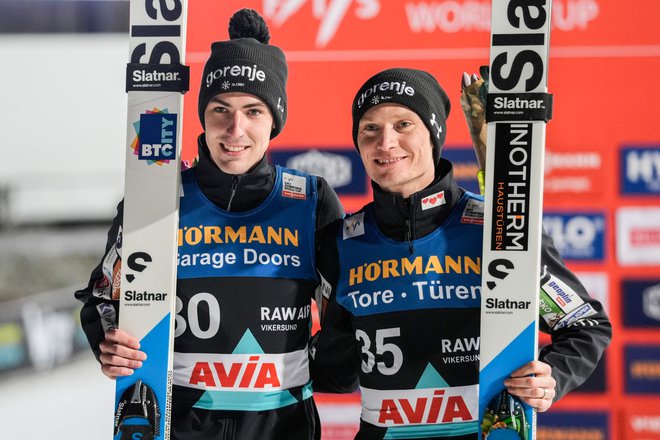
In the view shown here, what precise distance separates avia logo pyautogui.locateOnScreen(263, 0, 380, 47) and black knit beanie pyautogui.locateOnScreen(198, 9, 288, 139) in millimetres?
1469

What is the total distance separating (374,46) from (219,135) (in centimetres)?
175

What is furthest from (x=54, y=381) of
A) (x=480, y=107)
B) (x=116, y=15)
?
(x=480, y=107)

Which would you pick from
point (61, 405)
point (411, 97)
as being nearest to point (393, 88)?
point (411, 97)

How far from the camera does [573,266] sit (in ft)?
11.9

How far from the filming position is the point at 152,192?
199 cm

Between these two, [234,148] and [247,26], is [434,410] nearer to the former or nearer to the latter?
[234,148]

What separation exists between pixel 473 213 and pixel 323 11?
1988 millimetres

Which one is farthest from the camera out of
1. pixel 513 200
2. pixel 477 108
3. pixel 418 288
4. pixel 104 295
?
pixel 104 295

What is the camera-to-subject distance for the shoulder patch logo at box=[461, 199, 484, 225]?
195 cm

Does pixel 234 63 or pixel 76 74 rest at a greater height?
pixel 76 74

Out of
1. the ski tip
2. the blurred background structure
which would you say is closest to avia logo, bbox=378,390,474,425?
the ski tip

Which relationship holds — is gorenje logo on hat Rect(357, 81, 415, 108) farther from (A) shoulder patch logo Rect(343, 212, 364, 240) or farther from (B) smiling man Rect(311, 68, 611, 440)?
(A) shoulder patch logo Rect(343, 212, 364, 240)

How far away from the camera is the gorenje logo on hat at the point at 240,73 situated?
208 centimetres

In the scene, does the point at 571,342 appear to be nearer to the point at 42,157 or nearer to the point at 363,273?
the point at 363,273
